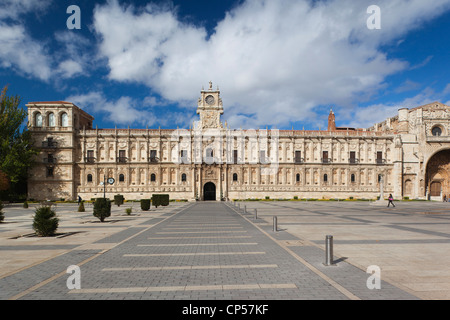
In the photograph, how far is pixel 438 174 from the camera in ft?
193

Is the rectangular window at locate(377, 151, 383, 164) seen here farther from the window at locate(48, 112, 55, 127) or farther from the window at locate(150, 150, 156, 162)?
the window at locate(48, 112, 55, 127)

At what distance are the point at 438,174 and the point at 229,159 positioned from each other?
1562 inches

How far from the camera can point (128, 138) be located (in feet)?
182

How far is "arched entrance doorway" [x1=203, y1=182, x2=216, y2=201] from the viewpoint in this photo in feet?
185

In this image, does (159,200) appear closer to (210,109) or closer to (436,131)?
(210,109)

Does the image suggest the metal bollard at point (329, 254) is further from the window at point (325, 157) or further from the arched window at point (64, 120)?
the arched window at point (64, 120)

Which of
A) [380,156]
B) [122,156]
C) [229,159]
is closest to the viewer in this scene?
[122,156]

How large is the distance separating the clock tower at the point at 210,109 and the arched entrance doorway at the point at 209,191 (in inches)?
412

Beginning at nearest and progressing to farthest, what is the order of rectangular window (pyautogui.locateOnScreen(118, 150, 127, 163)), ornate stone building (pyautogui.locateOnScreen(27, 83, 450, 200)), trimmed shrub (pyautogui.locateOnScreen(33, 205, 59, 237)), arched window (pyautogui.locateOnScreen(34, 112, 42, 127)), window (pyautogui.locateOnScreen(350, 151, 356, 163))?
trimmed shrub (pyautogui.locateOnScreen(33, 205, 59, 237)), arched window (pyautogui.locateOnScreen(34, 112, 42, 127)), ornate stone building (pyautogui.locateOnScreen(27, 83, 450, 200)), rectangular window (pyautogui.locateOnScreen(118, 150, 127, 163)), window (pyautogui.locateOnScreen(350, 151, 356, 163))

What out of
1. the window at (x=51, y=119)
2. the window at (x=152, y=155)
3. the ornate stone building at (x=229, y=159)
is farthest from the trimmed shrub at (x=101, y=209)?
the window at (x=51, y=119)

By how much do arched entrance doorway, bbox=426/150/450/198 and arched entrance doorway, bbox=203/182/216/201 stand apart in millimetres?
39937

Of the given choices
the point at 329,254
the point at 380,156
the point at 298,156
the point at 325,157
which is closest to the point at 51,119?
the point at 298,156

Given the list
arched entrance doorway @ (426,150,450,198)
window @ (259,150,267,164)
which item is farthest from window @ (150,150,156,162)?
arched entrance doorway @ (426,150,450,198)
